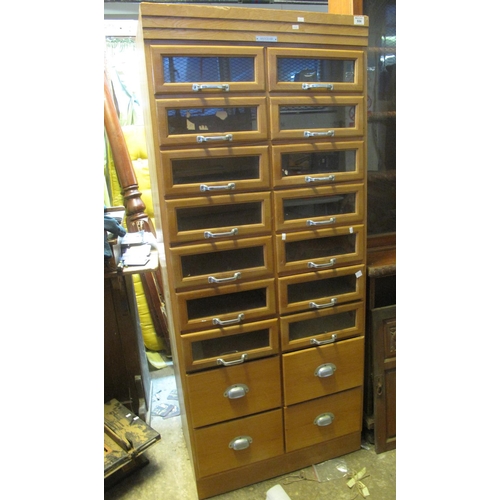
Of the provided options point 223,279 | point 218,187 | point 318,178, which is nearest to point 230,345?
point 223,279

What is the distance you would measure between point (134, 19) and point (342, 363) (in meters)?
2.28

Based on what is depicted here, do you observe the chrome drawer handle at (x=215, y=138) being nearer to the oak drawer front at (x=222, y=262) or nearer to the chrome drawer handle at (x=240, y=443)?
the oak drawer front at (x=222, y=262)

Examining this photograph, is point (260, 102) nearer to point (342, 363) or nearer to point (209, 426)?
point (342, 363)

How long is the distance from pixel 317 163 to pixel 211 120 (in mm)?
432

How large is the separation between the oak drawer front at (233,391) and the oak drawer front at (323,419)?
0.15m

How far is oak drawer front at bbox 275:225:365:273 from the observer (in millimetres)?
1412

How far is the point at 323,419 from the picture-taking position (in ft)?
5.31

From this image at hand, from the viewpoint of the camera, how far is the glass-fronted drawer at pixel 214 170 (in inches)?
48.8

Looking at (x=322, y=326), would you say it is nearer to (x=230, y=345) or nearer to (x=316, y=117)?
(x=230, y=345)

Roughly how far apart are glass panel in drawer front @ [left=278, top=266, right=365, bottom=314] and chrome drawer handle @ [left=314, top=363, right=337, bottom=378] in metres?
0.26

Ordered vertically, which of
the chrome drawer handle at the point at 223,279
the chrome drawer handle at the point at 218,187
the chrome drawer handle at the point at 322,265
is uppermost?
the chrome drawer handle at the point at 218,187

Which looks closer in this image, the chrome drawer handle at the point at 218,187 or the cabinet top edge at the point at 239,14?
the cabinet top edge at the point at 239,14

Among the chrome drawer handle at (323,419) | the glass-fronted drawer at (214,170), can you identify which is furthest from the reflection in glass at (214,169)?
the chrome drawer handle at (323,419)
